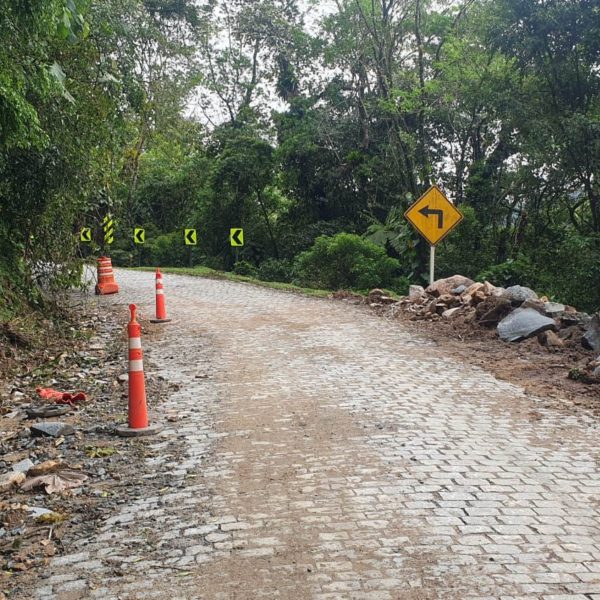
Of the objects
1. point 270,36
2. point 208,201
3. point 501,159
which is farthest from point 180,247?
point 501,159

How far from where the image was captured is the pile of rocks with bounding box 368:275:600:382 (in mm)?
10172

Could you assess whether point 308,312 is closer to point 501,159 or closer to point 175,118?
point 501,159

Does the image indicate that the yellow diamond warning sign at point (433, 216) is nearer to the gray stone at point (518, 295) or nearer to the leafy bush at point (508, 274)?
the gray stone at point (518, 295)

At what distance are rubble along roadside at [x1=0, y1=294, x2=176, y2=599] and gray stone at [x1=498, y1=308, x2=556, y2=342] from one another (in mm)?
5605

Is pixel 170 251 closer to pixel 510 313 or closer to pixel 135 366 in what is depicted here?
pixel 510 313

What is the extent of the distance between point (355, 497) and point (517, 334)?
675cm

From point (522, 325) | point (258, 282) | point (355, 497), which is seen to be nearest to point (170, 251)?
point (258, 282)

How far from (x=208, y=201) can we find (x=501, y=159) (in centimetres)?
1312

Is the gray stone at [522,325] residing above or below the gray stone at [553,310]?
below

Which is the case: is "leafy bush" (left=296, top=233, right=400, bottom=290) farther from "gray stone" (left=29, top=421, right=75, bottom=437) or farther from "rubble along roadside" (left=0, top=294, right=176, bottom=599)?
"gray stone" (left=29, top=421, right=75, bottom=437)

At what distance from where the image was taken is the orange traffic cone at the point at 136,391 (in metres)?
6.57

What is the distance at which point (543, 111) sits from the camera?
709 inches

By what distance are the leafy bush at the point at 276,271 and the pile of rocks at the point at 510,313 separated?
37.7 ft

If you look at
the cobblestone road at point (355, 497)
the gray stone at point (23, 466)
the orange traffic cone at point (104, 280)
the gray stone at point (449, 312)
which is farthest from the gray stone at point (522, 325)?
the orange traffic cone at point (104, 280)
